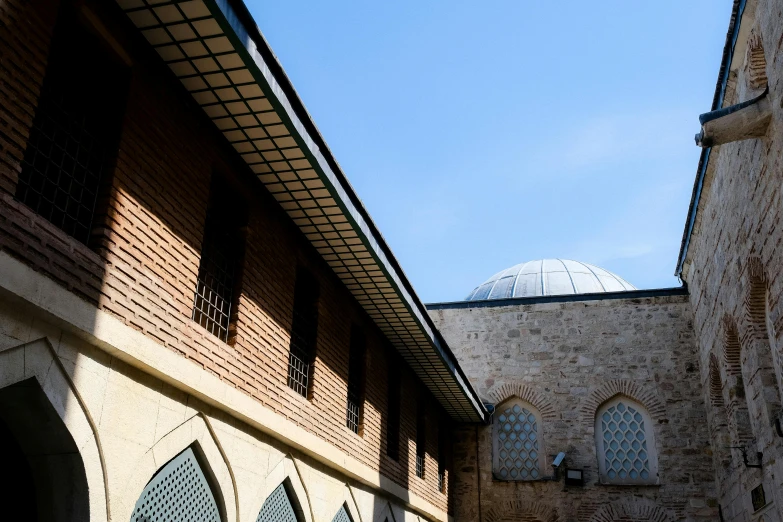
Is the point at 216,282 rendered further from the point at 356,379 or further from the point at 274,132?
the point at 356,379

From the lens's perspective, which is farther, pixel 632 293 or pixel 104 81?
pixel 632 293

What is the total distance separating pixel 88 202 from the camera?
4.61 metres

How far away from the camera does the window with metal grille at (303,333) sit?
7.34 meters

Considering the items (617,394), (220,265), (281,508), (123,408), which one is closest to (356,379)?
(281,508)

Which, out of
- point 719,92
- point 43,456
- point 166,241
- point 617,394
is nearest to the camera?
point 43,456

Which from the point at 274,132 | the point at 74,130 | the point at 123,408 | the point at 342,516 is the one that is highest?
the point at 274,132

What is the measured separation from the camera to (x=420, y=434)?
11570 millimetres

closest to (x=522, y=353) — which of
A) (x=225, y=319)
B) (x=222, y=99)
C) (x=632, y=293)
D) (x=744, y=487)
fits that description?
(x=632, y=293)

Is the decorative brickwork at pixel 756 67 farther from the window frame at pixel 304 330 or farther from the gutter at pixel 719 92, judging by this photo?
the window frame at pixel 304 330

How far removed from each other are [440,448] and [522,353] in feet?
8.01

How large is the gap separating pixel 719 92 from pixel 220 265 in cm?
602

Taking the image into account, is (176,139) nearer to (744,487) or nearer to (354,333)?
(354,333)

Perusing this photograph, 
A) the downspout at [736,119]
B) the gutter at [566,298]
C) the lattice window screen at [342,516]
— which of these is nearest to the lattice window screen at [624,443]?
the gutter at [566,298]

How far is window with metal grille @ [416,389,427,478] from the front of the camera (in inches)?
447
